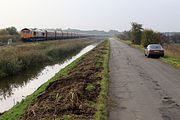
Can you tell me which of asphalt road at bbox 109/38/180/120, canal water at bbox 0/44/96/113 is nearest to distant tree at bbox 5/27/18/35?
canal water at bbox 0/44/96/113

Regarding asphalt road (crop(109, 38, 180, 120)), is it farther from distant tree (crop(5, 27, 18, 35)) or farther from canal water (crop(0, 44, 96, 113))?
distant tree (crop(5, 27, 18, 35))

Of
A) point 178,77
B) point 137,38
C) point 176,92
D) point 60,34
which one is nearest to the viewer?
point 176,92

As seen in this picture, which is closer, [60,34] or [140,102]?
[140,102]

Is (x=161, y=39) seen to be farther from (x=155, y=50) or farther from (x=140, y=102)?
(x=140, y=102)

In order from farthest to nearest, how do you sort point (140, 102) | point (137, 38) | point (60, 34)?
point (60, 34) < point (137, 38) < point (140, 102)

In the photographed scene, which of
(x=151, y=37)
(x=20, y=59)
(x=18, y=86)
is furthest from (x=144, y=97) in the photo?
(x=151, y=37)

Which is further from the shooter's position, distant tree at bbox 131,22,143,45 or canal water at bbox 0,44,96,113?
distant tree at bbox 131,22,143,45

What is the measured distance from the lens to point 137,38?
70.7m

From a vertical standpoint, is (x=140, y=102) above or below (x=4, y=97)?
above

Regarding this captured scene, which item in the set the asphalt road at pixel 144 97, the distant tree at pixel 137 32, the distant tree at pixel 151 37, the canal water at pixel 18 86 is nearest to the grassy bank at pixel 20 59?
the canal water at pixel 18 86

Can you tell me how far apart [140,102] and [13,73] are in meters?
18.7

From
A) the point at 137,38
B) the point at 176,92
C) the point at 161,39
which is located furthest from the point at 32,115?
the point at 137,38

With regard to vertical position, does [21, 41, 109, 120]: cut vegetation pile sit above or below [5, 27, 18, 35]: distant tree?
below

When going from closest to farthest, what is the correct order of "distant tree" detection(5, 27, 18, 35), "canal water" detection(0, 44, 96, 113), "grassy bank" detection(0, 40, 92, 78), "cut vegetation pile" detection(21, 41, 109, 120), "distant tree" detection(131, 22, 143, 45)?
"cut vegetation pile" detection(21, 41, 109, 120), "canal water" detection(0, 44, 96, 113), "grassy bank" detection(0, 40, 92, 78), "distant tree" detection(131, 22, 143, 45), "distant tree" detection(5, 27, 18, 35)
